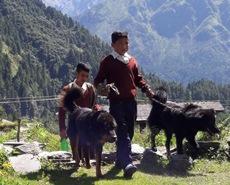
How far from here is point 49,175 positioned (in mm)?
6922

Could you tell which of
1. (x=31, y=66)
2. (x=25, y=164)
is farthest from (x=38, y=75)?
(x=25, y=164)

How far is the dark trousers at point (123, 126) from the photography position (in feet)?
22.7

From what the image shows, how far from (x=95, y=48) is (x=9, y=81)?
66.2 metres

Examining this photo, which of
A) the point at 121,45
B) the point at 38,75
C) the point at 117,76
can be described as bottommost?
the point at 117,76

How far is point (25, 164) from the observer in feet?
24.0

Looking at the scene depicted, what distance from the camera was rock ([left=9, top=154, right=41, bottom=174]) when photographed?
7.14 m

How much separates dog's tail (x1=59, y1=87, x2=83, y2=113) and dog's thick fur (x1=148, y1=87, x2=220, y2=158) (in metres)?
1.70

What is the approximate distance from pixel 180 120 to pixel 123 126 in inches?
70.7

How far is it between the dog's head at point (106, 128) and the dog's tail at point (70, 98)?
49.4 inches

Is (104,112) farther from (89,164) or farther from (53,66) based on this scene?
(53,66)

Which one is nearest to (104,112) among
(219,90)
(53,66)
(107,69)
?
(107,69)

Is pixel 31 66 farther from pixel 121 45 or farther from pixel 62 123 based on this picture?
pixel 121 45

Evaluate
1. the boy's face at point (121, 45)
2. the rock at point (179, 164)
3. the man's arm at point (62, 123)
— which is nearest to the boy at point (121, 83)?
the boy's face at point (121, 45)

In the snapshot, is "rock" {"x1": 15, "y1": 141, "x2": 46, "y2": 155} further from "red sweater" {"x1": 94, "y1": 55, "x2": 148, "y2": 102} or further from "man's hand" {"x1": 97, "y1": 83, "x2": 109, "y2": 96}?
"man's hand" {"x1": 97, "y1": 83, "x2": 109, "y2": 96}
